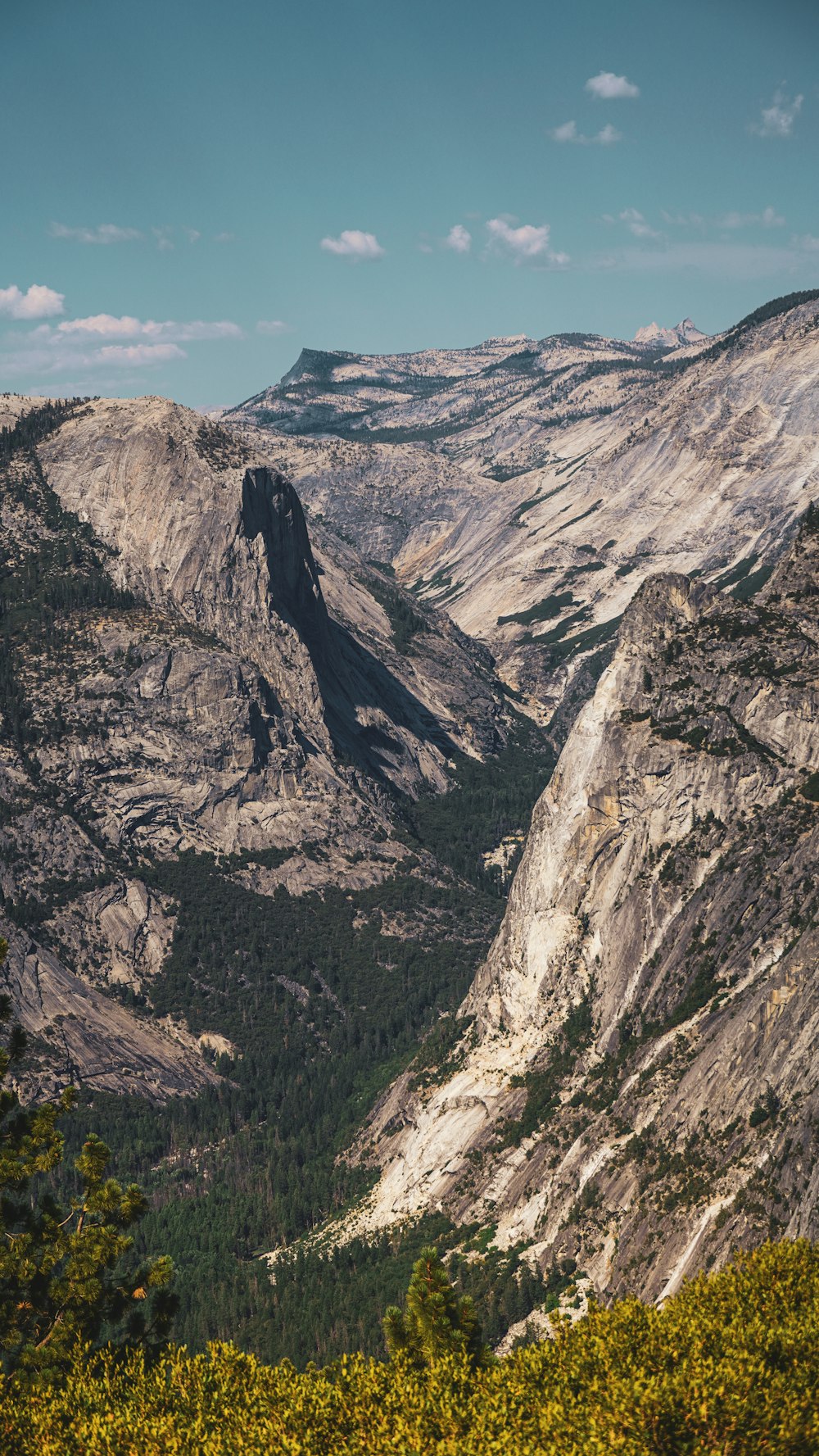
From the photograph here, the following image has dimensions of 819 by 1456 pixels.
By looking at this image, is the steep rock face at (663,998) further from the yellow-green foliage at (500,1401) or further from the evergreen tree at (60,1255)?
the evergreen tree at (60,1255)

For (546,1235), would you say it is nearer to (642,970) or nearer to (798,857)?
(642,970)

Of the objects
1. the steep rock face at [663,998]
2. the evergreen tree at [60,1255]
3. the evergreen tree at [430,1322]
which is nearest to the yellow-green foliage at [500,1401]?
the evergreen tree at [60,1255]

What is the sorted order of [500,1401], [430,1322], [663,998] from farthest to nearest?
[663,998]
[430,1322]
[500,1401]

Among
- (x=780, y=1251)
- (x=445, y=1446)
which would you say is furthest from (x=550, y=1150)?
(x=445, y=1446)

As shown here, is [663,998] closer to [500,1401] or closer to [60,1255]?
[60,1255]

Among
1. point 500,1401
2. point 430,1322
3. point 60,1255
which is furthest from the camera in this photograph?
point 430,1322

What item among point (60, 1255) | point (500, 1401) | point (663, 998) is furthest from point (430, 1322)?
point (663, 998)

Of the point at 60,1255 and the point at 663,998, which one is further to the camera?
the point at 663,998
